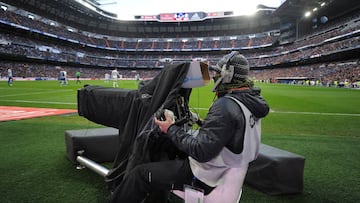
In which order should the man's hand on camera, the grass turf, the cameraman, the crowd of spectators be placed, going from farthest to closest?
the crowd of spectators
the grass turf
the man's hand on camera
the cameraman

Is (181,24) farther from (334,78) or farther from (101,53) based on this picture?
(334,78)

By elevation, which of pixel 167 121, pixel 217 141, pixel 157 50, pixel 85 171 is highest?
pixel 157 50

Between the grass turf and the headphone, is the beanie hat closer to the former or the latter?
the headphone

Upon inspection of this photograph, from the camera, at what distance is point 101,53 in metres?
68.8

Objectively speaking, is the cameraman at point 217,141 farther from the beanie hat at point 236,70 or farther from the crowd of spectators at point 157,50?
the crowd of spectators at point 157,50

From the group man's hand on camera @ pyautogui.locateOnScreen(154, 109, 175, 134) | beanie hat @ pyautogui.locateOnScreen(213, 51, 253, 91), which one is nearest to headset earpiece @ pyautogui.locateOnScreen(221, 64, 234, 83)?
beanie hat @ pyautogui.locateOnScreen(213, 51, 253, 91)

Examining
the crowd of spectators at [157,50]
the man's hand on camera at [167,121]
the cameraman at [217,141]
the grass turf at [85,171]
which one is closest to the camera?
the cameraman at [217,141]

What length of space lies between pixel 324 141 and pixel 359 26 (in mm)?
40342

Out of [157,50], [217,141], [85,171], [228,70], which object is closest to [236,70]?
[228,70]

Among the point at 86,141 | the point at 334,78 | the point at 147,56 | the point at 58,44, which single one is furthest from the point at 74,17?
the point at 86,141

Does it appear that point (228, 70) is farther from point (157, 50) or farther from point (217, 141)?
point (157, 50)

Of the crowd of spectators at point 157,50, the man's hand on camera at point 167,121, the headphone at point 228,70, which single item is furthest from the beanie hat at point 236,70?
the crowd of spectators at point 157,50

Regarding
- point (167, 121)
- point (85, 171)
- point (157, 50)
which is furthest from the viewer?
point (157, 50)

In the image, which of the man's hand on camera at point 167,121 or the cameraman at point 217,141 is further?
the man's hand on camera at point 167,121
